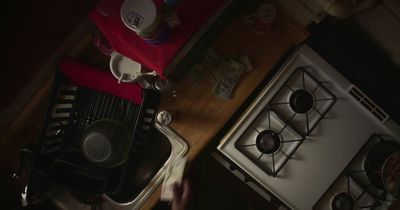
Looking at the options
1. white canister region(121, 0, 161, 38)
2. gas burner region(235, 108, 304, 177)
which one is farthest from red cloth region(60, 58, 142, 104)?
gas burner region(235, 108, 304, 177)

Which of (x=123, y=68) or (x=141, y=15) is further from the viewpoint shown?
(x=123, y=68)

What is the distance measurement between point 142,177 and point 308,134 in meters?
0.74

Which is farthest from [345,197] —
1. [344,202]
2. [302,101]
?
[302,101]

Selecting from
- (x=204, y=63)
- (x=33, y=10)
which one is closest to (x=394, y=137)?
(x=204, y=63)

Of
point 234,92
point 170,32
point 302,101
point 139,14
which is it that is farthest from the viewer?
point 234,92

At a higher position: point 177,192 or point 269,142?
point 269,142

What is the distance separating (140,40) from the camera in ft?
3.96

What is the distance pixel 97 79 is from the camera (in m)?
1.41

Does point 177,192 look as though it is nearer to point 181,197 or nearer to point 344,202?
point 181,197

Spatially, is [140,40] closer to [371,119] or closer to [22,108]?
[22,108]

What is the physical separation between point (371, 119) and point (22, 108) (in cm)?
138

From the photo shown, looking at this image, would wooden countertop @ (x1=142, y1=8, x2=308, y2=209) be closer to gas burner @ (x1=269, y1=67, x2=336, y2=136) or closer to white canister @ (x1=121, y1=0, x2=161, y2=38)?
gas burner @ (x1=269, y1=67, x2=336, y2=136)

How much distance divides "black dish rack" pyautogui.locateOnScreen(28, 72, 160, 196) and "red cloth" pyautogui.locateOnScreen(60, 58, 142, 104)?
39 millimetres

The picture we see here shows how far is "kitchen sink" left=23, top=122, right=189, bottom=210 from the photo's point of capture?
143 cm
